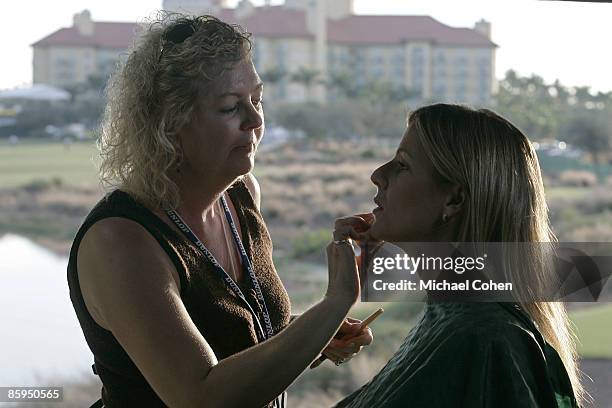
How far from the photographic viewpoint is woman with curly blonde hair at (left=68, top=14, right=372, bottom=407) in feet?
4.43

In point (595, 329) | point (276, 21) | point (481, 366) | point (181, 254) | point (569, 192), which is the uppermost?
point (276, 21)

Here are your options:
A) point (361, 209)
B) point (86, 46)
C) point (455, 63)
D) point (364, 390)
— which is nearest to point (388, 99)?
point (455, 63)

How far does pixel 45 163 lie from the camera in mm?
5488

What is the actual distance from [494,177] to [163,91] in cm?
58

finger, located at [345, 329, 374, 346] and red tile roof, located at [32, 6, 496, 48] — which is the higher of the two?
red tile roof, located at [32, 6, 496, 48]

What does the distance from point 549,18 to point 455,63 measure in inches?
35.4

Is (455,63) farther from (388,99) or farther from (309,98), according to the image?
(309,98)

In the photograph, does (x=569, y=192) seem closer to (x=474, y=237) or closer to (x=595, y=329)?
(x=595, y=329)

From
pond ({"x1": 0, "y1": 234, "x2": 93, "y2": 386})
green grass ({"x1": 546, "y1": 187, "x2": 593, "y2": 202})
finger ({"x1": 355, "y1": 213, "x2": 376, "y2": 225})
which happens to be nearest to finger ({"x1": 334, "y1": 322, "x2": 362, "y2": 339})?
finger ({"x1": 355, "y1": 213, "x2": 376, "y2": 225})

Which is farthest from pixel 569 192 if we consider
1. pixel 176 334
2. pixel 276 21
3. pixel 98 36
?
pixel 176 334

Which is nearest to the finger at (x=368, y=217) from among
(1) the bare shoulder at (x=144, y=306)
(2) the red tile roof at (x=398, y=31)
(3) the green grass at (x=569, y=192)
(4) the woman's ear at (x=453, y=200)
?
(4) the woman's ear at (x=453, y=200)

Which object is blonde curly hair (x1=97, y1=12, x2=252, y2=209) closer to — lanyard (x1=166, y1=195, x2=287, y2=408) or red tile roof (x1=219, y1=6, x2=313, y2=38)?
lanyard (x1=166, y1=195, x2=287, y2=408)

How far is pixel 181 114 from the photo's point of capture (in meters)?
1.49

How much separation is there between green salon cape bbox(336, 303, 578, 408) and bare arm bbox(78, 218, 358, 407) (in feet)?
0.55
